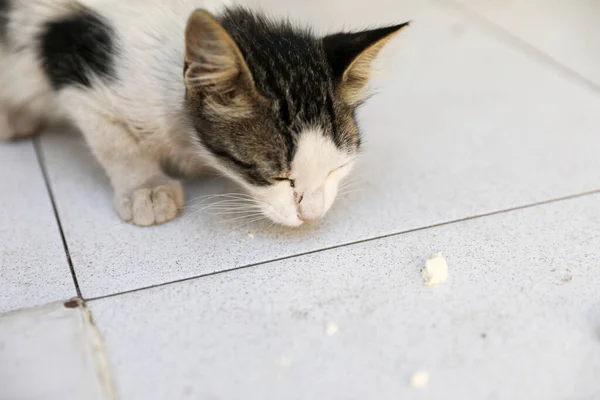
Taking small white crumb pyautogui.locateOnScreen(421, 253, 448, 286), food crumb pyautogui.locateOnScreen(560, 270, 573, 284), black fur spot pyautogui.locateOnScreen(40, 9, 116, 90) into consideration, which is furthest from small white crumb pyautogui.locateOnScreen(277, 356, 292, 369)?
black fur spot pyautogui.locateOnScreen(40, 9, 116, 90)

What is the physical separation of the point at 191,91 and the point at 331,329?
49 centimetres

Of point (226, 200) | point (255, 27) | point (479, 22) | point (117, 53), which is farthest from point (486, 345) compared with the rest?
point (479, 22)

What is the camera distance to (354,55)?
108 centimetres

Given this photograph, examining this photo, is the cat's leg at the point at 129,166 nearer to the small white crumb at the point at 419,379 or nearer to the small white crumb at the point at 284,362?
the small white crumb at the point at 284,362

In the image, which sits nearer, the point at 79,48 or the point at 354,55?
the point at 354,55

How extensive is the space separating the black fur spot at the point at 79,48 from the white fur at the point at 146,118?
2 cm

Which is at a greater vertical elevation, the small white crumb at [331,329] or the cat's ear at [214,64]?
the cat's ear at [214,64]

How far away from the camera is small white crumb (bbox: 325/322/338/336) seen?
100 cm

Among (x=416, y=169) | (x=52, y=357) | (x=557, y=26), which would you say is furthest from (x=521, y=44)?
(x=52, y=357)

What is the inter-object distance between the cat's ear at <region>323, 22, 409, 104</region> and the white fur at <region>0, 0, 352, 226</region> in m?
0.13

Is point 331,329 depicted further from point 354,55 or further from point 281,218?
point 354,55

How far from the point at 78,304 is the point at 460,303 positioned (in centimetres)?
67

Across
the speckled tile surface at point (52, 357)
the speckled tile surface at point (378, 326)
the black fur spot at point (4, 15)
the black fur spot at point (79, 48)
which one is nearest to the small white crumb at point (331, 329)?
the speckled tile surface at point (378, 326)

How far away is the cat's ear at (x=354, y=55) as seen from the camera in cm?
107
